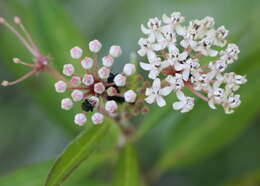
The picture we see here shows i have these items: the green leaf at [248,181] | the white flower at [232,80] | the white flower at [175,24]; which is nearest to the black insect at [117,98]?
the white flower at [175,24]

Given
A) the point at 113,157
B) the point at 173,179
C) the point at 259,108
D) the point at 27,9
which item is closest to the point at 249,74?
the point at 259,108

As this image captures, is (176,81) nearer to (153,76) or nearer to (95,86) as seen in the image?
(153,76)

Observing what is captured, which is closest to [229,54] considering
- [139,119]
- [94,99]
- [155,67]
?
[155,67]

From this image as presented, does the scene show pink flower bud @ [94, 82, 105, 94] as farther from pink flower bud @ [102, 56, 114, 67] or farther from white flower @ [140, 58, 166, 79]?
A: white flower @ [140, 58, 166, 79]

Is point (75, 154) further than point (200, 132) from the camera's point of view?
No

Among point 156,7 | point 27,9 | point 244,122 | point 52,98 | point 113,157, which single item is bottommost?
point 244,122

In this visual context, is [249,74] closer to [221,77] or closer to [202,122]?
[202,122]
